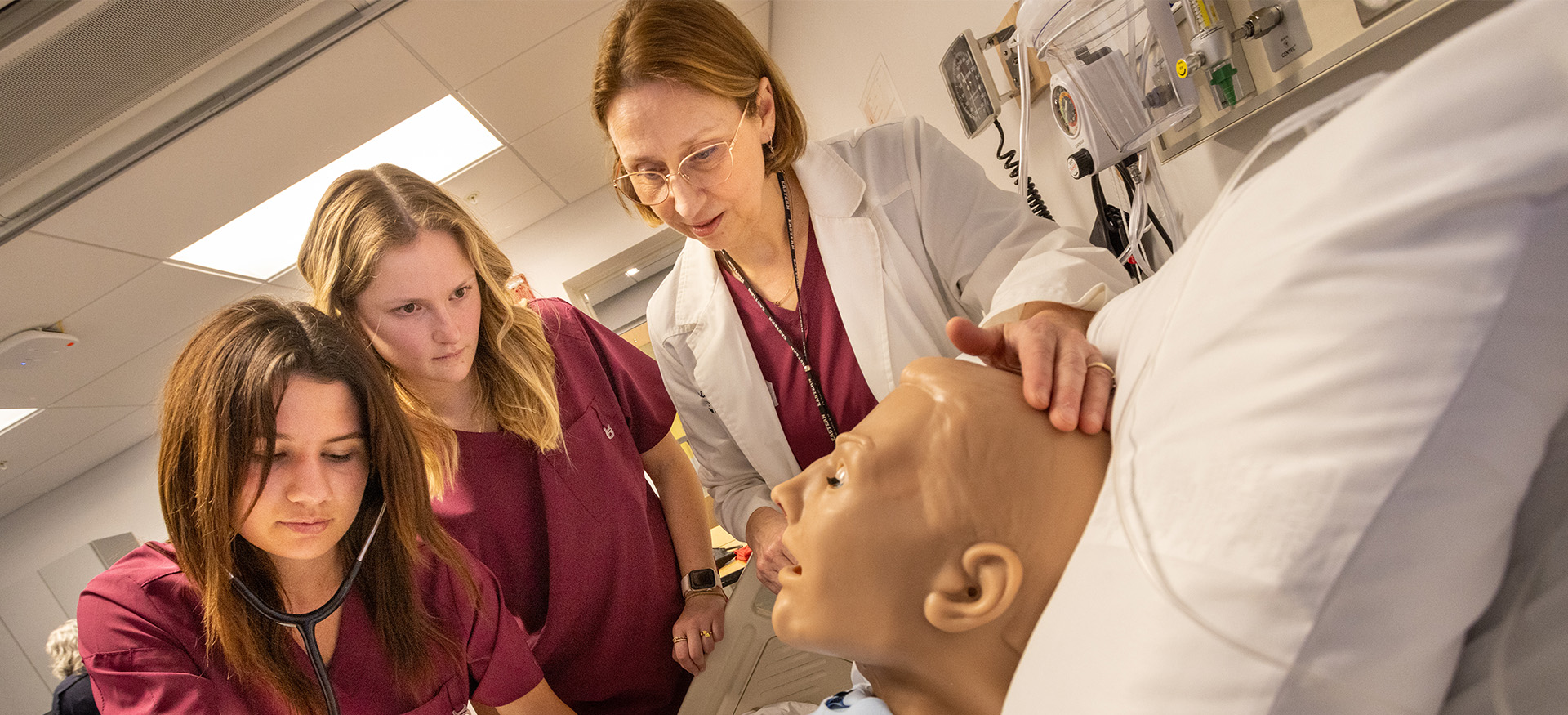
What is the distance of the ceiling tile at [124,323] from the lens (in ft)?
12.0

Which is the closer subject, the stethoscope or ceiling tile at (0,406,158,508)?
the stethoscope

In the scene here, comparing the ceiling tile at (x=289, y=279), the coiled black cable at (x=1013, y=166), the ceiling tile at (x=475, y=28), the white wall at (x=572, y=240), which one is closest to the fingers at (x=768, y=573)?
the coiled black cable at (x=1013, y=166)

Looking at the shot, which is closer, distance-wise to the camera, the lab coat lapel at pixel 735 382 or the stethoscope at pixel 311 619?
the stethoscope at pixel 311 619

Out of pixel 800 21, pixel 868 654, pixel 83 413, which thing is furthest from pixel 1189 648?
pixel 83 413

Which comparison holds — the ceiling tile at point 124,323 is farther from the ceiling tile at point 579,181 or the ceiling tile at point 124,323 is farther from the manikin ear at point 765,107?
the manikin ear at point 765,107

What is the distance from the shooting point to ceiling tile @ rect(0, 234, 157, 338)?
3.04m

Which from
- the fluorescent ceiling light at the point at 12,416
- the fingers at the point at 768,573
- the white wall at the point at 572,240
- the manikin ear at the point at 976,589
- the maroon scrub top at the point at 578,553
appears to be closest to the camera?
the manikin ear at the point at 976,589

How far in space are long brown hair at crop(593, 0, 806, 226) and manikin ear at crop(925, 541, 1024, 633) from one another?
0.80m

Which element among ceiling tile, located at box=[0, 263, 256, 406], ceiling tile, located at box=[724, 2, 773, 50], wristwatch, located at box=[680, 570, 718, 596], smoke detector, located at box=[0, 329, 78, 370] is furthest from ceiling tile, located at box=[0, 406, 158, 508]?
wristwatch, located at box=[680, 570, 718, 596]

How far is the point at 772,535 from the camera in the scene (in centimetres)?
128

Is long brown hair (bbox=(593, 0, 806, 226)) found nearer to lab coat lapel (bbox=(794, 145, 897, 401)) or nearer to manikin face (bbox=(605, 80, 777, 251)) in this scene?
manikin face (bbox=(605, 80, 777, 251))

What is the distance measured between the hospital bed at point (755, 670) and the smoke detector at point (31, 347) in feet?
12.9

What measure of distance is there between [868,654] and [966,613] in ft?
0.35

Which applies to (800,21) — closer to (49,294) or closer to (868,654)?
(868,654)
